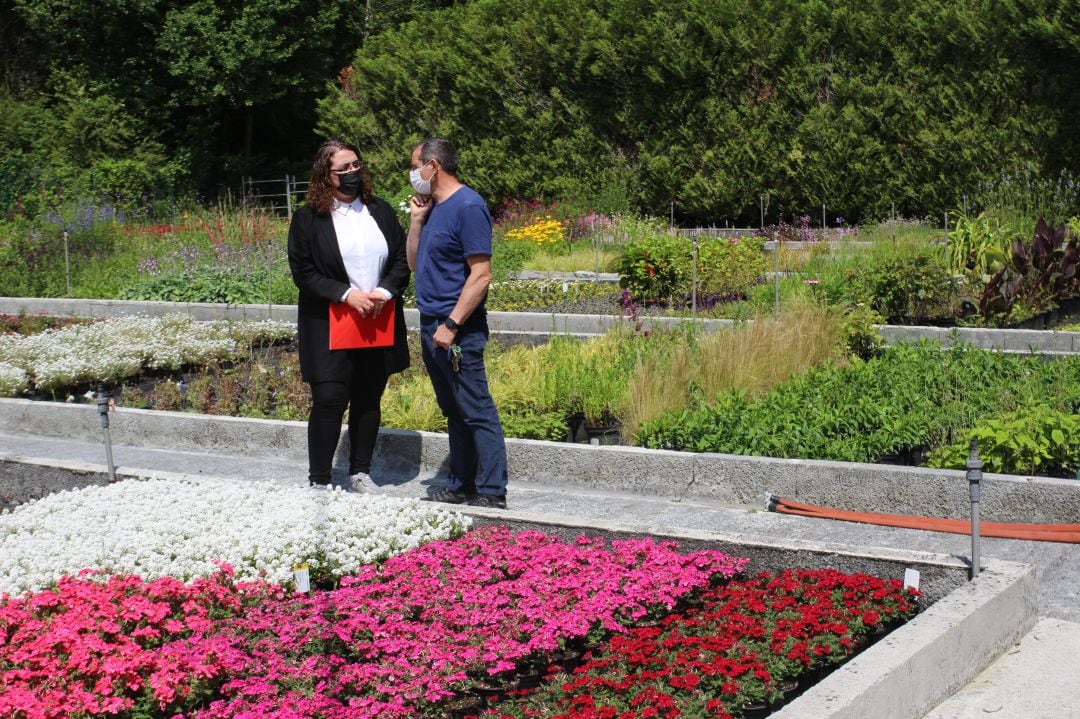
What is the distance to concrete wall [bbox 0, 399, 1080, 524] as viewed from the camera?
239 inches

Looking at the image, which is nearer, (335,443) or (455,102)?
(335,443)

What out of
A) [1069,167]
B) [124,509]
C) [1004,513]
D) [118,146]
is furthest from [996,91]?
[118,146]

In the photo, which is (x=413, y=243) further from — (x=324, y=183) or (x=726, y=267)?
(x=726, y=267)

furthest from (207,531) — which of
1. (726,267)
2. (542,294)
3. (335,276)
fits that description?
(542,294)

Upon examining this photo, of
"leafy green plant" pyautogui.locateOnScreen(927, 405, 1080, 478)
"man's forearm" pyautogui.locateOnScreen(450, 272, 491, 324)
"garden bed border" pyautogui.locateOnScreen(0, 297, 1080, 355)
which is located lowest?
Answer: "leafy green plant" pyautogui.locateOnScreen(927, 405, 1080, 478)

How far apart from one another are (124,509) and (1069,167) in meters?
13.4

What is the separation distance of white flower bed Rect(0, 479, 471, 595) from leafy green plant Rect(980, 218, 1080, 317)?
6.20 metres

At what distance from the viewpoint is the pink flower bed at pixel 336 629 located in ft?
13.8

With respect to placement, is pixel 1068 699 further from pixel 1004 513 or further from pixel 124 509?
pixel 124 509

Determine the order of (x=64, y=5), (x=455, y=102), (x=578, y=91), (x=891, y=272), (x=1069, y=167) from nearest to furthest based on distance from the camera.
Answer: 1. (x=891, y=272)
2. (x=1069, y=167)
3. (x=578, y=91)
4. (x=455, y=102)
5. (x=64, y=5)

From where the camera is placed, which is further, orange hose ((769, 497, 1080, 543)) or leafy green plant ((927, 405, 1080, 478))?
leafy green plant ((927, 405, 1080, 478))

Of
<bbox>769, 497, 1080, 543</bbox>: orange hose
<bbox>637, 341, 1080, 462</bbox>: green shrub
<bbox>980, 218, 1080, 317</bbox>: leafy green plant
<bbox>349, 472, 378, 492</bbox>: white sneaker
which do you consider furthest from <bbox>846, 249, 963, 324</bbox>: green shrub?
<bbox>349, 472, 378, 492</bbox>: white sneaker

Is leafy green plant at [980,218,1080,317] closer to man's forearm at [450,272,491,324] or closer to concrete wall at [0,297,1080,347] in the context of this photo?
concrete wall at [0,297,1080,347]

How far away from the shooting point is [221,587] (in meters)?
5.13
